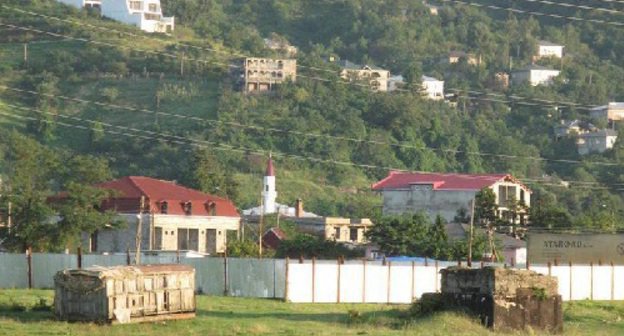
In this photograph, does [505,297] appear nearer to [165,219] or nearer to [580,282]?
[580,282]

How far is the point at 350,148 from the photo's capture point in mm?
168875

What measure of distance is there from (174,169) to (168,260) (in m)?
78.7

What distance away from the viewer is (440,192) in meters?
132

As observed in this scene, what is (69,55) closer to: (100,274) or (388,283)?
(388,283)

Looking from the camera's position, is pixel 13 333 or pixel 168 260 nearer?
pixel 13 333

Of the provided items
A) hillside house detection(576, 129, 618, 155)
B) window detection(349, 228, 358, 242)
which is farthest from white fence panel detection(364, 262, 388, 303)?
hillside house detection(576, 129, 618, 155)

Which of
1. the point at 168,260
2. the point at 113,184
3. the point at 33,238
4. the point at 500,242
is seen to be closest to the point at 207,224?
the point at 113,184

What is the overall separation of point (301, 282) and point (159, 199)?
136ft

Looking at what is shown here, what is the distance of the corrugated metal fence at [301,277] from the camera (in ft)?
220

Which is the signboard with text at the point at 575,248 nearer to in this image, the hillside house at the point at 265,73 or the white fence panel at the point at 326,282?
the white fence panel at the point at 326,282

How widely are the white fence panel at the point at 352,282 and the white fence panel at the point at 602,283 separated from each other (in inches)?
Answer: 512

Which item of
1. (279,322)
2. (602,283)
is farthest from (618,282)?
(279,322)

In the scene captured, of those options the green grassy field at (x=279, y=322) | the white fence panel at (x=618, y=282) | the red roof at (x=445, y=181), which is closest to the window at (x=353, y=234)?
the red roof at (x=445, y=181)

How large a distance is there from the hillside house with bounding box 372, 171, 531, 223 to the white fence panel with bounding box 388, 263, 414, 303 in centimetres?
5444
